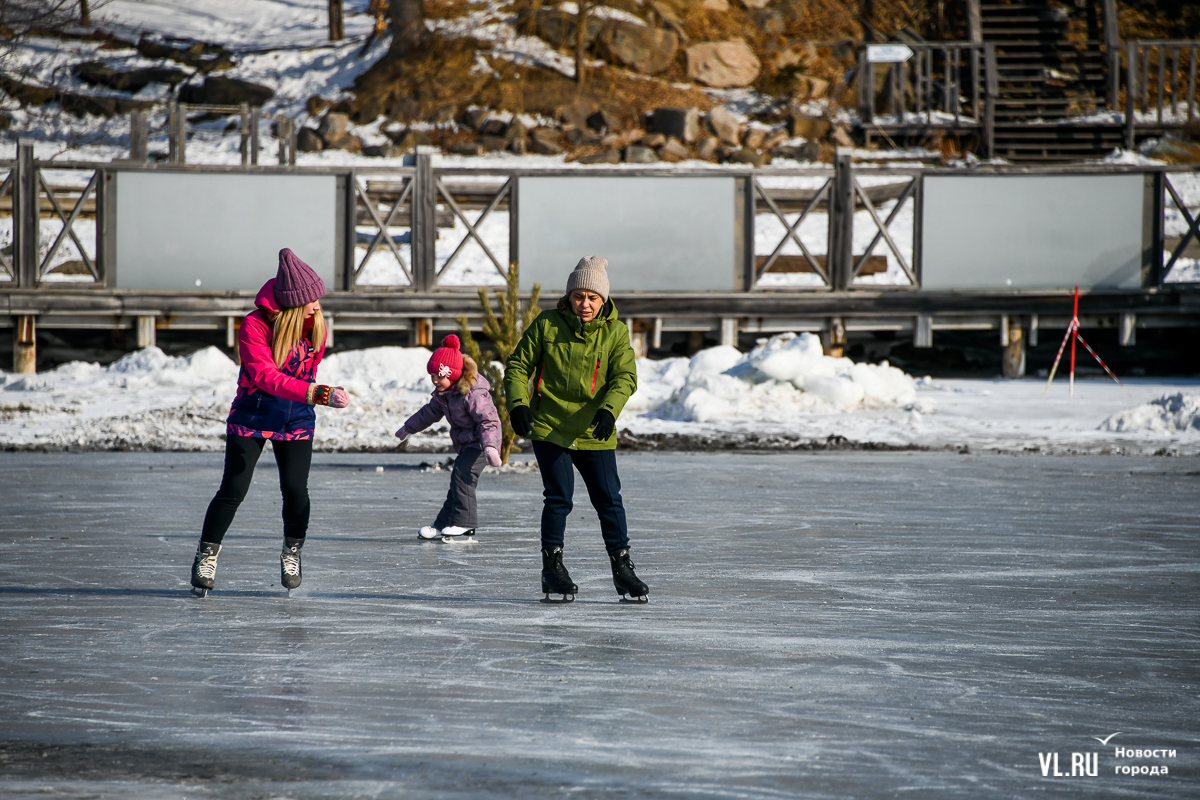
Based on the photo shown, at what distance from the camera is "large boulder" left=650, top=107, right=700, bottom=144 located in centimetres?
2877

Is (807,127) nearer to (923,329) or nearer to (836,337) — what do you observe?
(923,329)

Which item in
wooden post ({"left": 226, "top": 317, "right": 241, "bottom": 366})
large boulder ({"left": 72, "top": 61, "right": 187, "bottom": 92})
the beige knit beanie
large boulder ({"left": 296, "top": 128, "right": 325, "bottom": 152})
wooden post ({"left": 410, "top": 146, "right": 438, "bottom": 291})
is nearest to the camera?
the beige knit beanie

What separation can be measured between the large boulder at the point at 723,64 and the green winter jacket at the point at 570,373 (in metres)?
27.9

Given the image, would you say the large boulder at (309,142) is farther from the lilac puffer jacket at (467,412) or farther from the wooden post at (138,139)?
the lilac puffer jacket at (467,412)

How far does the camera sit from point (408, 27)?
1337 inches

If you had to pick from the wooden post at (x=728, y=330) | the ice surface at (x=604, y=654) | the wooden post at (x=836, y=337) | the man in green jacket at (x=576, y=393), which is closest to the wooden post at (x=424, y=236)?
the wooden post at (x=728, y=330)

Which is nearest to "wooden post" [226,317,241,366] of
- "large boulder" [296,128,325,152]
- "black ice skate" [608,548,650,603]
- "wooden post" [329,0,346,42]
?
"black ice skate" [608,548,650,603]

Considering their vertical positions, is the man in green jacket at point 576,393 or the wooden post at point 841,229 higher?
the wooden post at point 841,229

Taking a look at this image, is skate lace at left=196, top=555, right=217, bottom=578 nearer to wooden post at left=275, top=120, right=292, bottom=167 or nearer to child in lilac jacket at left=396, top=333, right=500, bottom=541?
child in lilac jacket at left=396, top=333, right=500, bottom=541

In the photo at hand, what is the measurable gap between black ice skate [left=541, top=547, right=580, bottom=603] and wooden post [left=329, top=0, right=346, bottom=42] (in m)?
34.8

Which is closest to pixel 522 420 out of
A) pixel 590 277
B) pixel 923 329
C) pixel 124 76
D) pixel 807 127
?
pixel 590 277

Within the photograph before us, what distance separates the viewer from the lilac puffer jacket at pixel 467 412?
290 inches

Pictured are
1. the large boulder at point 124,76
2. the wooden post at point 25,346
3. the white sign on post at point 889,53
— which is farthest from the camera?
the large boulder at point 124,76

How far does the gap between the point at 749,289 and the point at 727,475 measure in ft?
24.9
